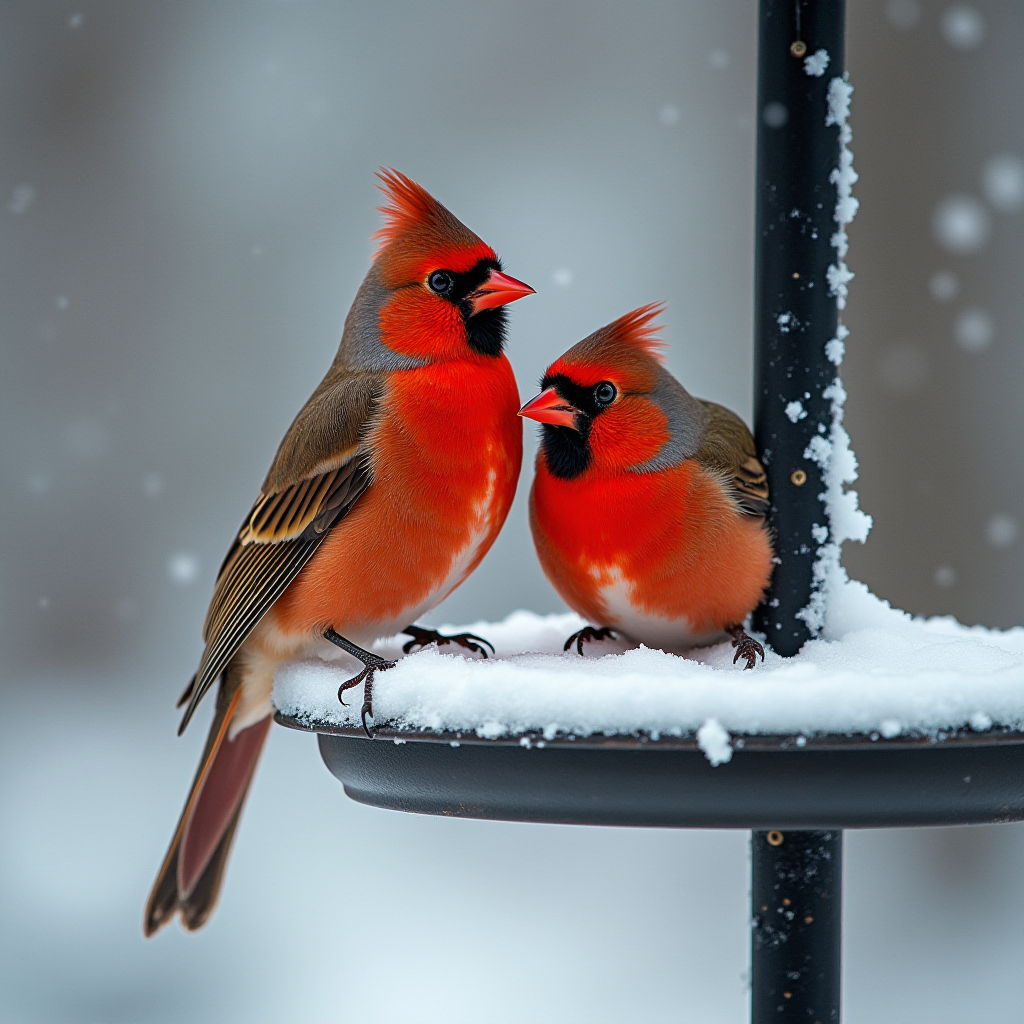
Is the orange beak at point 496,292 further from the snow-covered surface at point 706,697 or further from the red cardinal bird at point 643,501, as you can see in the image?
the snow-covered surface at point 706,697

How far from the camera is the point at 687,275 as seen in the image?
545cm

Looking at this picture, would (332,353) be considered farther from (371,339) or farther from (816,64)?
(816,64)

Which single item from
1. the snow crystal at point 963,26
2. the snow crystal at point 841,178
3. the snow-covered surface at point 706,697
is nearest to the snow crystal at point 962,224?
the snow crystal at point 963,26

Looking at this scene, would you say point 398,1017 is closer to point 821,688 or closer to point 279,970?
point 279,970

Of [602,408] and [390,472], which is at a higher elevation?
[602,408]

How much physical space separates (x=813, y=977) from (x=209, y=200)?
4.36m

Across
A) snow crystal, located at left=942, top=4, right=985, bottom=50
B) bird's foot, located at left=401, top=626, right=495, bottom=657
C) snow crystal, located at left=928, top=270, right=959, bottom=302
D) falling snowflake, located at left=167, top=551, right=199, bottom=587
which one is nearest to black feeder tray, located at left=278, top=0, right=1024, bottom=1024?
bird's foot, located at left=401, top=626, right=495, bottom=657

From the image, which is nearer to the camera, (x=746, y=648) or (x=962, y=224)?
(x=746, y=648)

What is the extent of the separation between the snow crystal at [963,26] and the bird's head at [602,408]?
3.40 metres

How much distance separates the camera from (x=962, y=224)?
196 inches

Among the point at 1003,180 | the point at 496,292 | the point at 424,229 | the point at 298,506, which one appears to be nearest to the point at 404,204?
the point at 424,229

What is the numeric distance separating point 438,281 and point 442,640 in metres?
0.68

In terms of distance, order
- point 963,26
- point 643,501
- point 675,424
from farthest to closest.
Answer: point 963,26
point 675,424
point 643,501

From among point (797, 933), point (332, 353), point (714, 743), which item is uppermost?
point (332, 353)
